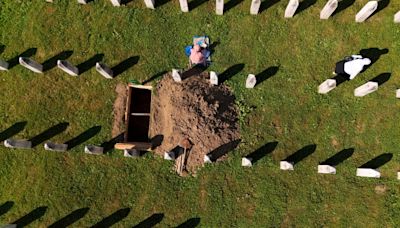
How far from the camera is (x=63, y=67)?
12438 mm

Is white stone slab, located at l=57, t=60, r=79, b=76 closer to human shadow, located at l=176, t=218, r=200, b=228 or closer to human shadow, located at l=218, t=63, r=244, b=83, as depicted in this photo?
human shadow, located at l=218, t=63, r=244, b=83

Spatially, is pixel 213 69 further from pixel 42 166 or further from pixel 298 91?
pixel 42 166

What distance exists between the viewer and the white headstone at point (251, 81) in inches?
482

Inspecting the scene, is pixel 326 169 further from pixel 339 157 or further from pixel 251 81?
pixel 251 81

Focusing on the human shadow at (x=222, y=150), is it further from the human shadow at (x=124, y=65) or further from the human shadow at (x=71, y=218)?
the human shadow at (x=71, y=218)

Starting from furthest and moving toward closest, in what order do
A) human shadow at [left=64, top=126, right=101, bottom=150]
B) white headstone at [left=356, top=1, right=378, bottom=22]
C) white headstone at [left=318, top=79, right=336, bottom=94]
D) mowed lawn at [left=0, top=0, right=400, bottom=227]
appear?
human shadow at [left=64, top=126, right=101, bottom=150]
mowed lawn at [left=0, top=0, right=400, bottom=227]
white headstone at [left=356, top=1, right=378, bottom=22]
white headstone at [left=318, top=79, right=336, bottom=94]

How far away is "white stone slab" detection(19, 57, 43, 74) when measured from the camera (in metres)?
12.3

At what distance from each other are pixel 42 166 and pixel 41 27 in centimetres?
557

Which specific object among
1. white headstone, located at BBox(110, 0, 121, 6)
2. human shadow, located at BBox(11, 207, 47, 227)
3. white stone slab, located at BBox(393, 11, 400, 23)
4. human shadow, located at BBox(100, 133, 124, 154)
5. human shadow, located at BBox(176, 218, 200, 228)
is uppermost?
white stone slab, located at BBox(393, 11, 400, 23)

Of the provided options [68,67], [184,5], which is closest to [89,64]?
[68,67]

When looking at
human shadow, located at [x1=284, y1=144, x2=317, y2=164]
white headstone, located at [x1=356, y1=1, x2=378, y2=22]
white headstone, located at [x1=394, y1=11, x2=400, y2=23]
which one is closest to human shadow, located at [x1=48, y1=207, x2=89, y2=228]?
human shadow, located at [x1=284, y1=144, x2=317, y2=164]

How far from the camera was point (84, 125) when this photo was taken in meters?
13.3

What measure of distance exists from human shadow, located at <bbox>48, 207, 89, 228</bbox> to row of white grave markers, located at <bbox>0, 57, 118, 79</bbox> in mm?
5194

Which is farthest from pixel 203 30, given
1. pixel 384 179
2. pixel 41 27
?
pixel 384 179
